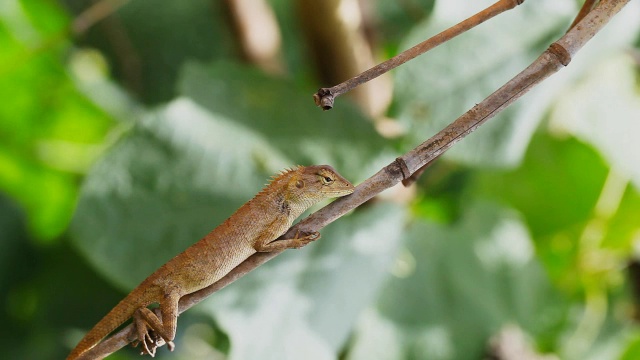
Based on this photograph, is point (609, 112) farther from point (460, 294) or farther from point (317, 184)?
point (317, 184)

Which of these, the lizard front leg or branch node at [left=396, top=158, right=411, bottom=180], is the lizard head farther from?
branch node at [left=396, top=158, right=411, bottom=180]

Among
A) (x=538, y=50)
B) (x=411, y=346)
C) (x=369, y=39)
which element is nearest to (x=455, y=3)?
(x=538, y=50)

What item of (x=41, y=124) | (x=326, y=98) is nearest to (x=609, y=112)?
(x=326, y=98)

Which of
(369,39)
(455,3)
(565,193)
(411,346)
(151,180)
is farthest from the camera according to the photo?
(565,193)

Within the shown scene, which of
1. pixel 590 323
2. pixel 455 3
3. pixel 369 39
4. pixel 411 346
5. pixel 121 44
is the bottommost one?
pixel 411 346

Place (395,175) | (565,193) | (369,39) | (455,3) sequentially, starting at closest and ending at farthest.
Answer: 1. (395,175)
2. (455,3)
3. (369,39)
4. (565,193)

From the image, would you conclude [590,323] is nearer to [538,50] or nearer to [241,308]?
[538,50]

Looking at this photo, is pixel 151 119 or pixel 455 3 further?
pixel 151 119

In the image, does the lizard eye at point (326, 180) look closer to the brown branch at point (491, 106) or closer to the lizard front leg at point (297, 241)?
the lizard front leg at point (297, 241)
